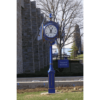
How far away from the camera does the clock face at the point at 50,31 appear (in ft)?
30.5

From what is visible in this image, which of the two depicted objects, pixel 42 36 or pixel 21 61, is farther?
pixel 21 61

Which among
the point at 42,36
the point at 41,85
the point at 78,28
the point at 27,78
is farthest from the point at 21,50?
the point at 78,28

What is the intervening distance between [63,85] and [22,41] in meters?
9.15

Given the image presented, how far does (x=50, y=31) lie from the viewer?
30.8 ft

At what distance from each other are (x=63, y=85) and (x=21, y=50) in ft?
26.9

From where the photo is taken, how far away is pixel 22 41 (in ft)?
63.9

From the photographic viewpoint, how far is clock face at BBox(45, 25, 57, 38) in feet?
30.5

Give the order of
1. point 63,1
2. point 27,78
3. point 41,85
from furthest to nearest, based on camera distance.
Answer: point 63,1
point 27,78
point 41,85
